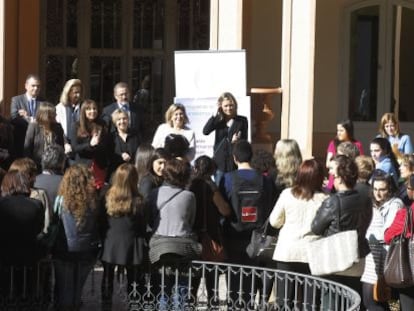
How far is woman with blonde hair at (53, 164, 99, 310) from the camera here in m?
8.94

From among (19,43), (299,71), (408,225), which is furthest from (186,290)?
(19,43)

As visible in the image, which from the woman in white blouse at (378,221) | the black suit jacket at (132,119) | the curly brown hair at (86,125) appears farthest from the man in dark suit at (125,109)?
the woman in white blouse at (378,221)

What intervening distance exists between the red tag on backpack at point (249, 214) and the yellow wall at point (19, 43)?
561 centimetres

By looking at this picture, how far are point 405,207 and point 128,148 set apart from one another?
3342mm

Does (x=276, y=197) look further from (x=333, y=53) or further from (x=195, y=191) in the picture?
(x=333, y=53)

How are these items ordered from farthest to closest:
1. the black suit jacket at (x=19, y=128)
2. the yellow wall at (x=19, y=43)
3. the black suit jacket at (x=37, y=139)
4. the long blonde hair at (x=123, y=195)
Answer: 1. the yellow wall at (x=19, y=43)
2. the black suit jacket at (x=19, y=128)
3. the black suit jacket at (x=37, y=139)
4. the long blonde hair at (x=123, y=195)

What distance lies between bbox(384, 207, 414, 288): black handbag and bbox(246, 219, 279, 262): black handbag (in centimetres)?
99

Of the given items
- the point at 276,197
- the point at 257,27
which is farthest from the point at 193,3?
the point at 276,197

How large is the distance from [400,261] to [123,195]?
7.35 feet

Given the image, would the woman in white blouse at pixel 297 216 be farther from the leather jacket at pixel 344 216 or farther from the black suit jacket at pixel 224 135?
the black suit jacket at pixel 224 135

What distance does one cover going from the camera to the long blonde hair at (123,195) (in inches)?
354

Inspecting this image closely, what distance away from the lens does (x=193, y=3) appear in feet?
60.6

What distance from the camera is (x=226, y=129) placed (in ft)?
39.1

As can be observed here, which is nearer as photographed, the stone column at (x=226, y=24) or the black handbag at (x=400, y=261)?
the black handbag at (x=400, y=261)
